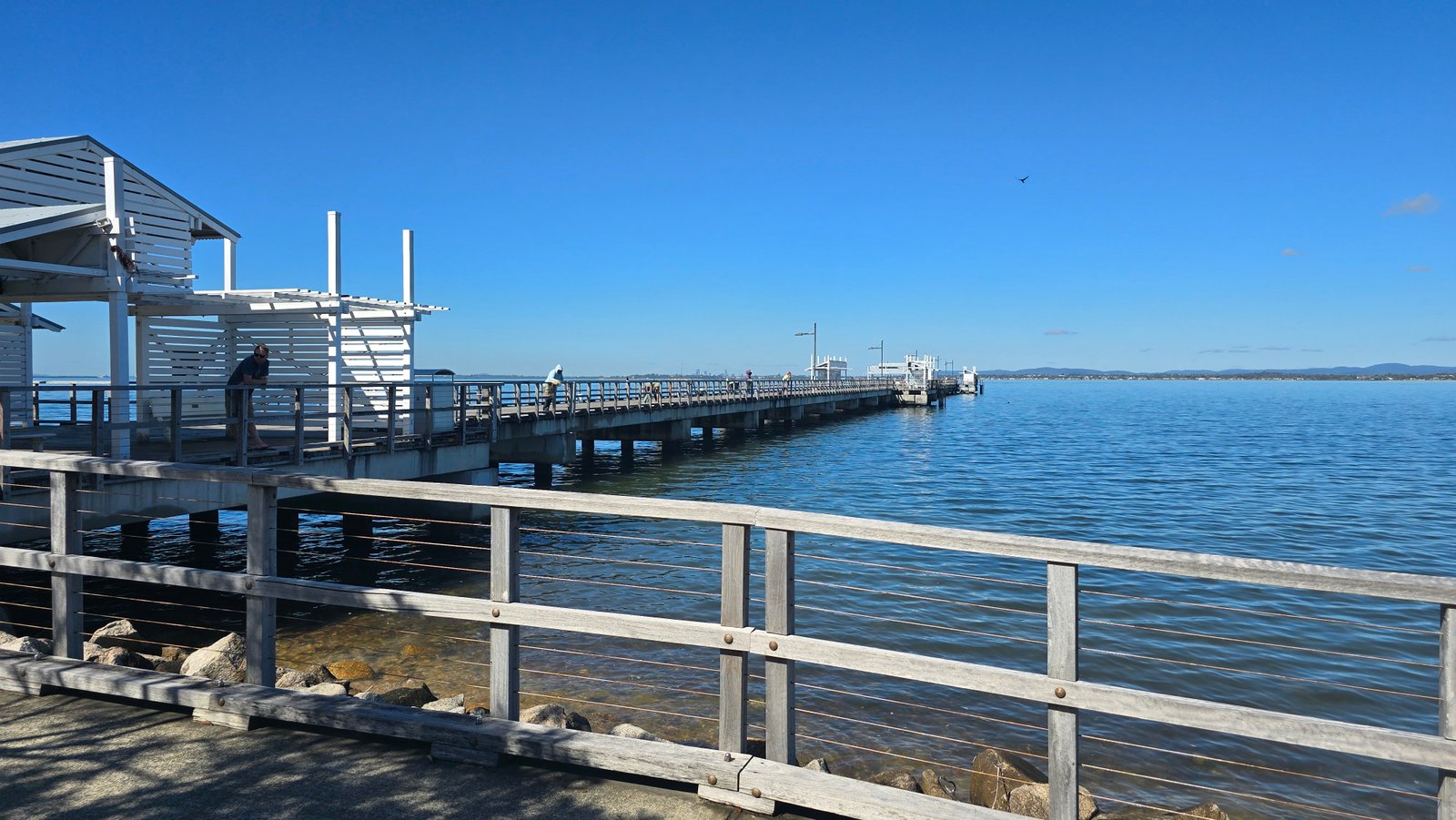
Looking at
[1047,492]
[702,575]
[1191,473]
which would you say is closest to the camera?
[702,575]

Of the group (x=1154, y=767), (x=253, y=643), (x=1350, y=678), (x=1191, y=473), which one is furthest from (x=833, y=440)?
(x=253, y=643)

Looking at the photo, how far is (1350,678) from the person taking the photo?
10.7 meters

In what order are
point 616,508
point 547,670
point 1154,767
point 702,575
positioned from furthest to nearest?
1. point 702,575
2. point 547,670
3. point 1154,767
4. point 616,508

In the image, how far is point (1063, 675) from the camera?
3.28 meters

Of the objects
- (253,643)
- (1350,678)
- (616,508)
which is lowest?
(1350,678)

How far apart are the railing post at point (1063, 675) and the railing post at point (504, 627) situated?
7.03 feet

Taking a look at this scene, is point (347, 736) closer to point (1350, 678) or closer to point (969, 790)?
point (969, 790)

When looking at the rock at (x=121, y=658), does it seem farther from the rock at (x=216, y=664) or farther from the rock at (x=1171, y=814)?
the rock at (x=1171, y=814)

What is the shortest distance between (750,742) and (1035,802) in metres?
2.13

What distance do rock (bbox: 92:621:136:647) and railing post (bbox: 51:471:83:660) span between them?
515 centimetres

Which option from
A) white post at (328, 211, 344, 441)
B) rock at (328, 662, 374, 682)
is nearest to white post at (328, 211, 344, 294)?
white post at (328, 211, 344, 441)

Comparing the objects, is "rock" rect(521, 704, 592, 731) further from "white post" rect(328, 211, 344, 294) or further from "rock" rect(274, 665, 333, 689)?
"white post" rect(328, 211, 344, 294)

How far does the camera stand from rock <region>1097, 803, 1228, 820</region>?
6.20 m

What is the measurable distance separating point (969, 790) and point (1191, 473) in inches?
1194
